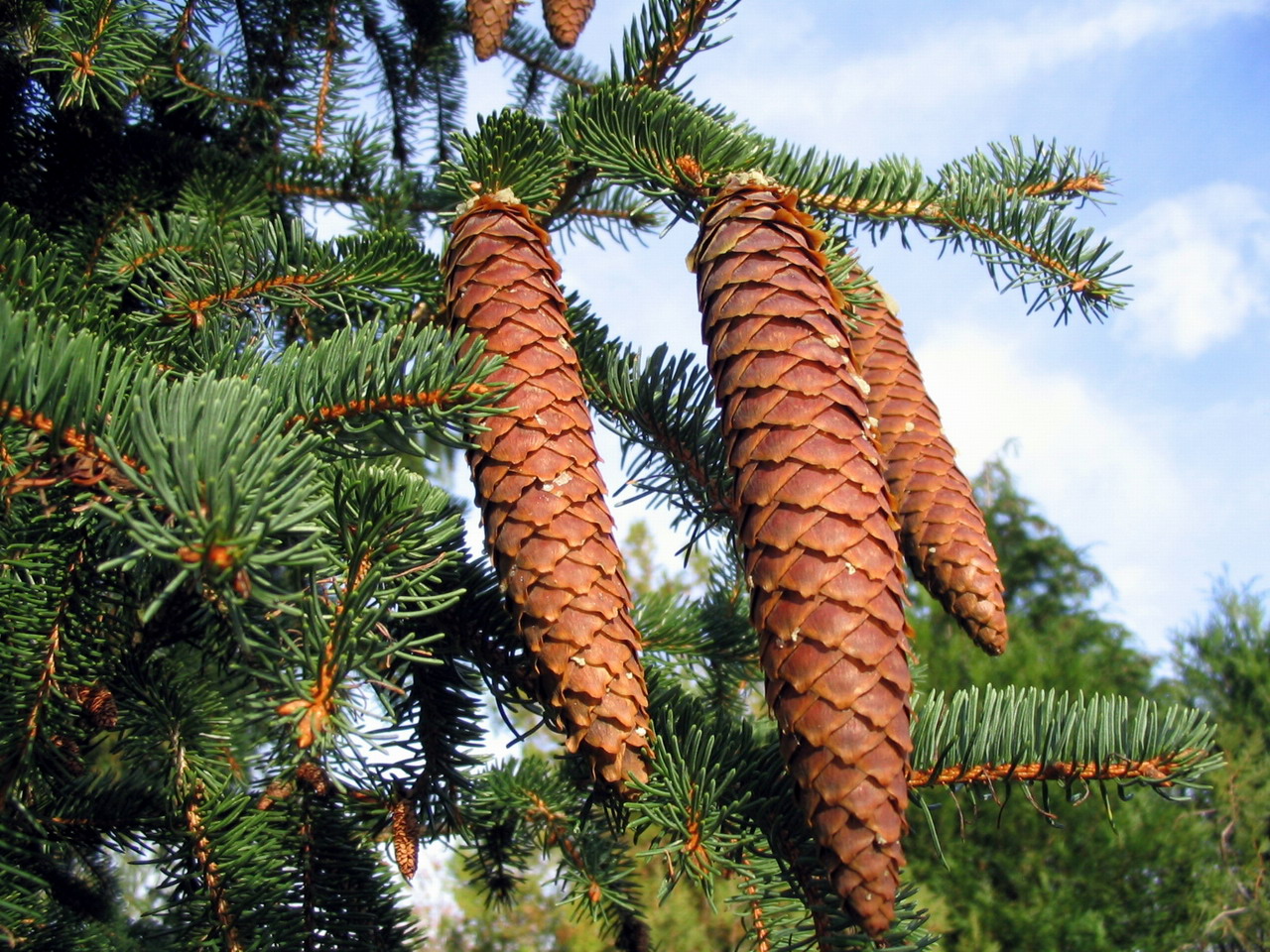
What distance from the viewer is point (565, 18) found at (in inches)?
51.9

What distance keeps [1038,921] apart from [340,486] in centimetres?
666

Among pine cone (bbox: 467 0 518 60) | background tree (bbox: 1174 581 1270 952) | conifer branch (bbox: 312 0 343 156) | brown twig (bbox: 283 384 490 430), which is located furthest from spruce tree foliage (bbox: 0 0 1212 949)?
background tree (bbox: 1174 581 1270 952)

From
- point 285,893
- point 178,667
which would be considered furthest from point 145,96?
point 285,893

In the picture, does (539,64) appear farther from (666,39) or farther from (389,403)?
(389,403)

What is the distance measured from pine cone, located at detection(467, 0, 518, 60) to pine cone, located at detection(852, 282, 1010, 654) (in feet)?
2.24

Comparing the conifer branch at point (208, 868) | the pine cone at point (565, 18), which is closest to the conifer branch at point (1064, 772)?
the conifer branch at point (208, 868)

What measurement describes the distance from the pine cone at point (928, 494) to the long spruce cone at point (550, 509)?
26cm

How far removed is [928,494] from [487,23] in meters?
0.89

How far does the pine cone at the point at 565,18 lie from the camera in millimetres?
1316

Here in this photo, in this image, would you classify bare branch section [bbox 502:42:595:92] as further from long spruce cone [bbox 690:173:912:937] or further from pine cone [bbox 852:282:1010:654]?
long spruce cone [bbox 690:173:912:937]

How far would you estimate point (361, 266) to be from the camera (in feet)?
3.08

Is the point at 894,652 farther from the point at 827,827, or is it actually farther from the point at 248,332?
the point at 248,332

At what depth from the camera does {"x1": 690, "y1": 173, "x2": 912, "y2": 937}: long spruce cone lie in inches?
21.3

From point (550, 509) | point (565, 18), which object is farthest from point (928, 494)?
point (565, 18)
